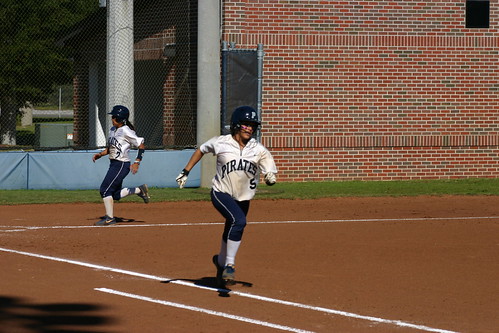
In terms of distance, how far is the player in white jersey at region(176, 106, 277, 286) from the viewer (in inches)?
375

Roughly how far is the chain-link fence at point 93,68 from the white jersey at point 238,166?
11.1 metres

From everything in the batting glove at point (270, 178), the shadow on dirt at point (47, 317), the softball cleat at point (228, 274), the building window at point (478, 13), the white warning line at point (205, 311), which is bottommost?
the white warning line at point (205, 311)

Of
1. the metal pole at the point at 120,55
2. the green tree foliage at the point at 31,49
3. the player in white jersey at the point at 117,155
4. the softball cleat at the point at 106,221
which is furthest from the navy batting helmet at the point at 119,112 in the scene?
the green tree foliage at the point at 31,49

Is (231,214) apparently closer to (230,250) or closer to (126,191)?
(230,250)

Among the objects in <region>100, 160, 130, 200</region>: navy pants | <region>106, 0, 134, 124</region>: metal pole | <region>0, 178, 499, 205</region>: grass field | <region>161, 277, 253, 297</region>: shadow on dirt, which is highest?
<region>106, 0, 134, 124</region>: metal pole

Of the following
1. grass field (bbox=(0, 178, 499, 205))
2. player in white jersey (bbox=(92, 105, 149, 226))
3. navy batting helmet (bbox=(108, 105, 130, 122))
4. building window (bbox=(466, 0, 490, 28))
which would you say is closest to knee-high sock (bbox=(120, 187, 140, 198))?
player in white jersey (bbox=(92, 105, 149, 226))

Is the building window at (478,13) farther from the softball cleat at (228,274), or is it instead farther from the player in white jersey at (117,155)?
the softball cleat at (228,274)

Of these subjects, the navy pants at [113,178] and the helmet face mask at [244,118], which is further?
the navy pants at [113,178]

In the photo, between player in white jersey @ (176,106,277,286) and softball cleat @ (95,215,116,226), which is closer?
player in white jersey @ (176,106,277,286)

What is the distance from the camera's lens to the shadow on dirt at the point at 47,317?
7.70 m

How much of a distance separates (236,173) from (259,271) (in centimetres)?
152

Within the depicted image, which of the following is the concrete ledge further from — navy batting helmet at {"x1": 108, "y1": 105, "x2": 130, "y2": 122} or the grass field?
navy batting helmet at {"x1": 108, "y1": 105, "x2": 130, "y2": 122}

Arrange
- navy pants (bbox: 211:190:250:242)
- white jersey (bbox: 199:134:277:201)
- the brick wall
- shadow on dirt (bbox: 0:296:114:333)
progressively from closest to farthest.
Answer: shadow on dirt (bbox: 0:296:114:333), navy pants (bbox: 211:190:250:242), white jersey (bbox: 199:134:277:201), the brick wall

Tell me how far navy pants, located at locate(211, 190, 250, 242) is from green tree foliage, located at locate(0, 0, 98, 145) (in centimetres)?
1898
